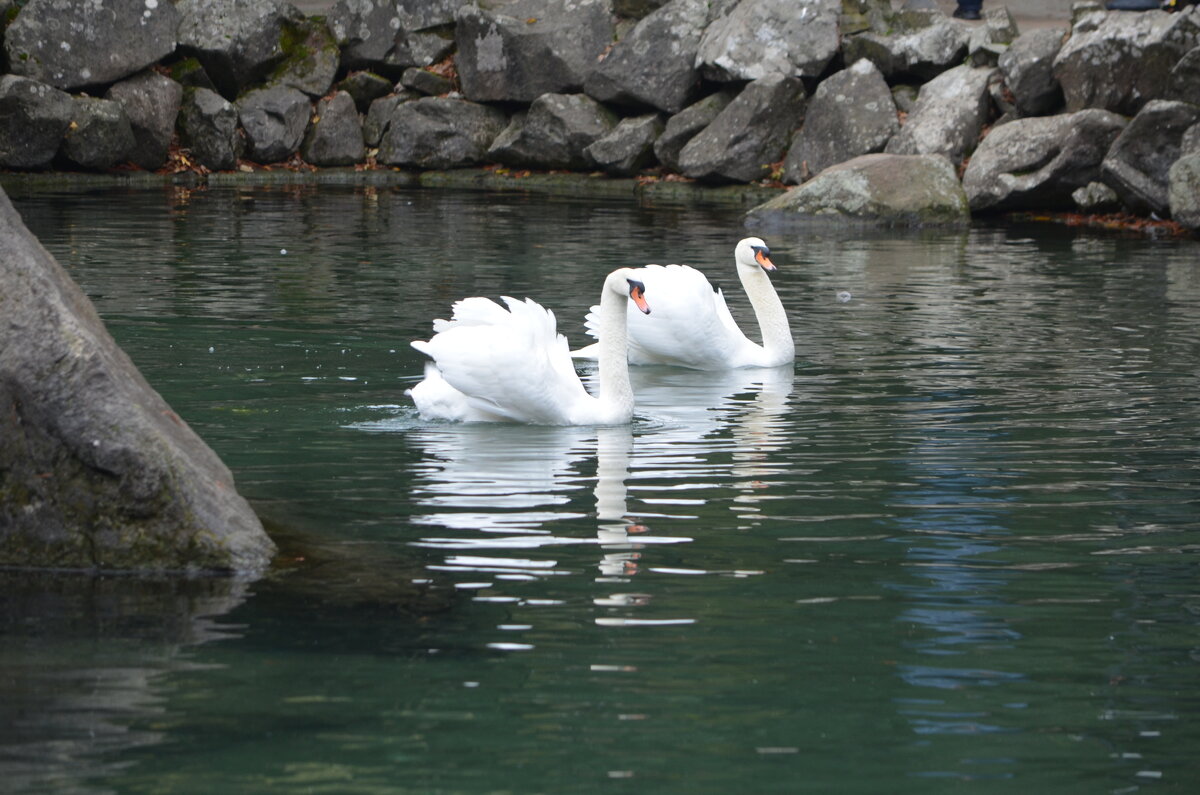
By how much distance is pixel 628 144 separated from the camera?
80.1 ft

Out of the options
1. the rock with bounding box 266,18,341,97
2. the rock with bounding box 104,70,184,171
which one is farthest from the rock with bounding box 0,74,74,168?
the rock with bounding box 266,18,341,97

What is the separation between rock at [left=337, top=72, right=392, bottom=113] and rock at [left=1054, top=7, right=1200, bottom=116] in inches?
422

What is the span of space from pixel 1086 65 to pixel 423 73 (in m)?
10.4

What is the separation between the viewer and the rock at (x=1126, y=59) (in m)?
20.4

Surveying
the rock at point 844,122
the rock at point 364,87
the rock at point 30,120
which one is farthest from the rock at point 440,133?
the rock at point 844,122

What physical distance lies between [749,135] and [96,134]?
29.8 ft

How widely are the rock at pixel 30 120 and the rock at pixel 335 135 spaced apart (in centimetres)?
402

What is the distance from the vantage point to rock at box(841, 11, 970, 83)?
920 inches

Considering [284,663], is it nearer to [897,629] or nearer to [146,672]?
[146,672]

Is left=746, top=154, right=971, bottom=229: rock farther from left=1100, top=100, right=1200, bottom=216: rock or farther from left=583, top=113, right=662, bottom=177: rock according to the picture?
left=583, top=113, right=662, bottom=177: rock

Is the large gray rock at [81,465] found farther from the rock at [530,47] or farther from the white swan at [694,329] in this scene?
the rock at [530,47]

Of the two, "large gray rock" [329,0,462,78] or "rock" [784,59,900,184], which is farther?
"large gray rock" [329,0,462,78]

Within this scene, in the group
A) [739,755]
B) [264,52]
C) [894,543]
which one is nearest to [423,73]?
[264,52]

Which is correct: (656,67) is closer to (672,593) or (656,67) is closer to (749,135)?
(749,135)
